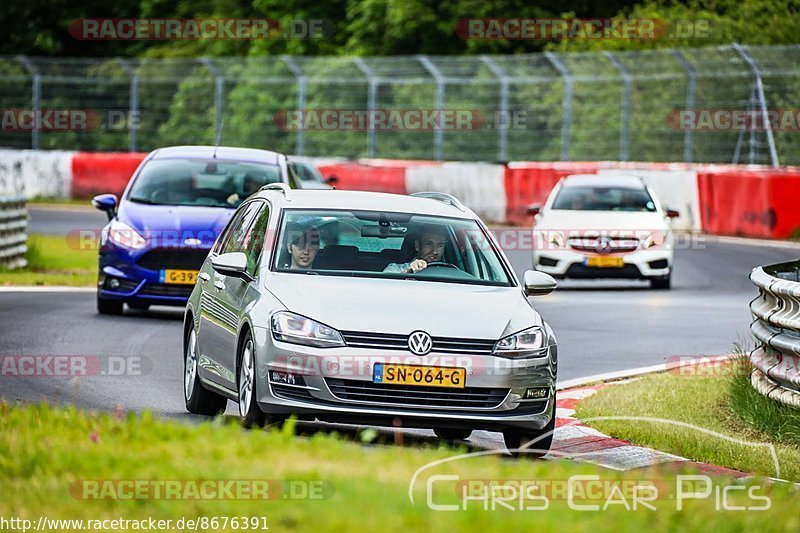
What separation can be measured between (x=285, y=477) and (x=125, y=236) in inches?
440

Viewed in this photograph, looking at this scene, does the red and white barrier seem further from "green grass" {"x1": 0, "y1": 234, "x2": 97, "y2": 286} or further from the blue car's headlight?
the blue car's headlight

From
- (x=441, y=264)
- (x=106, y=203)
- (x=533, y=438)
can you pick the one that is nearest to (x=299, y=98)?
(x=106, y=203)

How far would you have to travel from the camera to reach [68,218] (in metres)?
37.9

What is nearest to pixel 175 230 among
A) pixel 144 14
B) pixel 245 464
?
pixel 245 464

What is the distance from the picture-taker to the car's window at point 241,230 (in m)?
11.7

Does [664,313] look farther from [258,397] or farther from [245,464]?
[245,464]

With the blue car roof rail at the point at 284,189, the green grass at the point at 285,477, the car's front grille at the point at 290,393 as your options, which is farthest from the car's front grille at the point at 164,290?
the green grass at the point at 285,477

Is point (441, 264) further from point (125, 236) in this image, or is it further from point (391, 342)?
point (125, 236)

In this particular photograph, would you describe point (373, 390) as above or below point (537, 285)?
below

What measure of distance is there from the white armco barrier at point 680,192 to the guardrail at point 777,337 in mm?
21769

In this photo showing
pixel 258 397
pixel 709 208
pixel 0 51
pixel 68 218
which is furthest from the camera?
pixel 0 51

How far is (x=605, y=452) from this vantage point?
10.6 meters

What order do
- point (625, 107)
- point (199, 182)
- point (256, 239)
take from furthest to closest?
point (625, 107)
point (199, 182)
point (256, 239)

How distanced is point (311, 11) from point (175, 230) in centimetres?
4260
